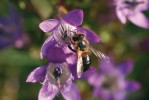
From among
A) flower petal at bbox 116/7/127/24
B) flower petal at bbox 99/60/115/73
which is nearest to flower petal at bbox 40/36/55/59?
flower petal at bbox 116/7/127/24

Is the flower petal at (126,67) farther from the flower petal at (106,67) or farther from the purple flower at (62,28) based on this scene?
the purple flower at (62,28)

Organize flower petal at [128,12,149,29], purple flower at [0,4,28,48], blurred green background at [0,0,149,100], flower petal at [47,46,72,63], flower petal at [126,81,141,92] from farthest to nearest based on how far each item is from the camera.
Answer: flower petal at [126,81,141,92] < purple flower at [0,4,28,48] < flower petal at [128,12,149,29] < blurred green background at [0,0,149,100] < flower petal at [47,46,72,63]

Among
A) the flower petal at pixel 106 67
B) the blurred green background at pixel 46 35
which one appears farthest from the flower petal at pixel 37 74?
the flower petal at pixel 106 67

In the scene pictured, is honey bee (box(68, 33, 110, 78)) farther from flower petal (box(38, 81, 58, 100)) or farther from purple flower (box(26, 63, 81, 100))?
flower petal (box(38, 81, 58, 100))

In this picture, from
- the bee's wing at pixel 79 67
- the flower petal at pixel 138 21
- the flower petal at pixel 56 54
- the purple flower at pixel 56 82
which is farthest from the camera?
the flower petal at pixel 138 21

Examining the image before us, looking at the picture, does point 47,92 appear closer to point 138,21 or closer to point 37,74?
point 37,74

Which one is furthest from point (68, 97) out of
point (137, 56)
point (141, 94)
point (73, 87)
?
point (141, 94)

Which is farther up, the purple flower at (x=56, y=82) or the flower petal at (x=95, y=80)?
the purple flower at (x=56, y=82)

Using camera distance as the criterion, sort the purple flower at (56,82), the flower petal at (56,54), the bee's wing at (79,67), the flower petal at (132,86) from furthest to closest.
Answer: the flower petal at (132,86), the purple flower at (56,82), the flower petal at (56,54), the bee's wing at (79,67)
